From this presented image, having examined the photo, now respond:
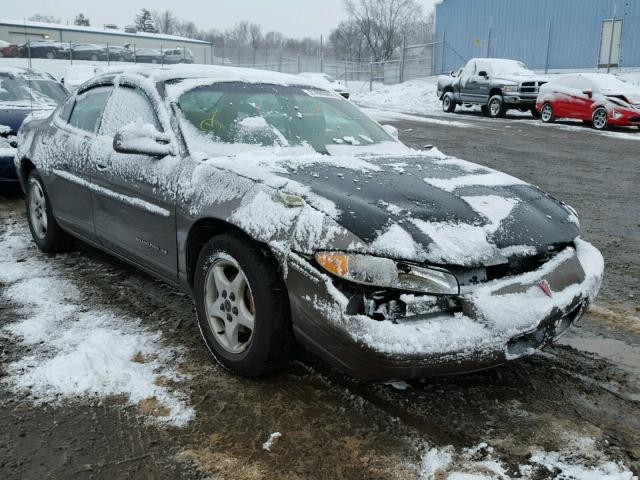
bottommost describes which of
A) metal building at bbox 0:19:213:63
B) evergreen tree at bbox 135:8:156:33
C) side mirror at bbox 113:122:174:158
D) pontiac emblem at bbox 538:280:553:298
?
pontiac emblem at bbox 538:280:553:298

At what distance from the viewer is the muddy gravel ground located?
2.46 m

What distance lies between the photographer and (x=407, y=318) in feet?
8.21

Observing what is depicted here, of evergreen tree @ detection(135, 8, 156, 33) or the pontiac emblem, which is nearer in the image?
the pontiac emblem

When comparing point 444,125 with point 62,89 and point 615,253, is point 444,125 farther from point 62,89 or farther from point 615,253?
point 615,253

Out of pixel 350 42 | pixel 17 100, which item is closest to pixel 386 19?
pixel 350 42

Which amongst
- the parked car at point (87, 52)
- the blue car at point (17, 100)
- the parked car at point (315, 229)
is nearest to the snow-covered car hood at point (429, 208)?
the parked car at point (315, 229)

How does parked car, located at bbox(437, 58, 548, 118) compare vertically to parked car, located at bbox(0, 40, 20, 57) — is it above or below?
below

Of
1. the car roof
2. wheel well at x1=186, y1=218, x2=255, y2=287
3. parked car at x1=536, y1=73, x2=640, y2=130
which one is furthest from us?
parked car at x1=536, y1=73, x2=640, y2=130

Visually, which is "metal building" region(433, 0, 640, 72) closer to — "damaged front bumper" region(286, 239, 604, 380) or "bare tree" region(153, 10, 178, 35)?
"damaged front bumper" region(286, 239, 604, 380)

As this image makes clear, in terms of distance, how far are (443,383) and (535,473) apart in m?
0.78

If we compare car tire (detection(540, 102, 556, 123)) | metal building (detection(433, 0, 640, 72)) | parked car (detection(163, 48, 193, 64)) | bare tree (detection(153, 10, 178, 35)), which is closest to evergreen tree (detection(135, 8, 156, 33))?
bare tree (detection(153, 10, 178, 35))

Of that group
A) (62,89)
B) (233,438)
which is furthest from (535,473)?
(62,89)

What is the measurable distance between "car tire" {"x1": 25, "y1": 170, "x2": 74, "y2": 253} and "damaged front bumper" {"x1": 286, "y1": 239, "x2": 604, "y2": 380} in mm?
3114

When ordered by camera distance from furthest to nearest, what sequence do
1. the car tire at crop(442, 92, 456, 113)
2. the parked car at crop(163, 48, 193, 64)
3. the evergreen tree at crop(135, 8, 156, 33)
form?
the evergreen tree at crop(135, 8, 156, 33) → the parked car at crop(163, 48, 193, 64) → the car tire at crop(442, 92, 456, 113)
